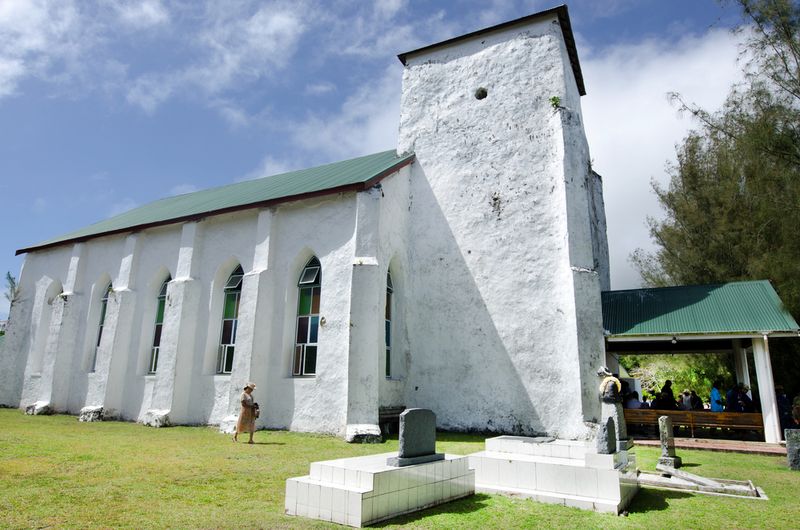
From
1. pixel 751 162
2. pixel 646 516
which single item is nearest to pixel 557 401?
pixel 646 516

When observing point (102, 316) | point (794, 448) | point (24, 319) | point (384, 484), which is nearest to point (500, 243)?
point (794, 448)

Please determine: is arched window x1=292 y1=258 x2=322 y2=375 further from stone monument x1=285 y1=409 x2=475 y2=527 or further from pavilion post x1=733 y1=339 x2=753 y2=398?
pavilion post x1=733 y1=339 x2=753 y2=398

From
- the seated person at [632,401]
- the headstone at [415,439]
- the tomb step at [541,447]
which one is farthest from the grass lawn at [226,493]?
the seated person at [632,401]

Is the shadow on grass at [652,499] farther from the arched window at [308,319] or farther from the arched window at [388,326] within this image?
the arched window at [308,319]

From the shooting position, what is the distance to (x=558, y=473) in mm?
6523

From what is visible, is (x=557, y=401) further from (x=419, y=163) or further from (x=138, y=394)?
(x=138, y=394)

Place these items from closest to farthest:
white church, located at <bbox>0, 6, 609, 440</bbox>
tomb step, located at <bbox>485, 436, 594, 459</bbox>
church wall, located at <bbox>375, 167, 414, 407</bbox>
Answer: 1. tomb step, located at <bbox>485, 436, 594, 459</bbox>
2. white church, located at <bbox>0, 6, 609, 440</bbox>
3. church wall, located at <bbox>375, 167, 414, 407</bbox>

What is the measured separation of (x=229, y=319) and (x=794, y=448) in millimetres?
14249

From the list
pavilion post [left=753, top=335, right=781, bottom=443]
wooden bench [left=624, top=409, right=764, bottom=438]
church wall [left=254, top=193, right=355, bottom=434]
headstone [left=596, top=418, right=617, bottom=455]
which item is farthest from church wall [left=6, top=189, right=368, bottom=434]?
pavilion post [left=753, top=335, right=781, bottom=443]

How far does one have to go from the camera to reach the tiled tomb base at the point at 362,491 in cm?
520

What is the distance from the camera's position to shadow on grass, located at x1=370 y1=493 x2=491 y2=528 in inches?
212

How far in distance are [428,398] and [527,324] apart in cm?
362

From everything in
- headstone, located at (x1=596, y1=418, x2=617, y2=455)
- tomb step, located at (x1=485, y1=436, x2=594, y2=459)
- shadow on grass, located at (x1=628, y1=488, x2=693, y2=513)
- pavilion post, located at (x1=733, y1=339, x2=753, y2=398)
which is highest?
pavilion post, located at (x1=733, y1=339, x2=753, y2=398)

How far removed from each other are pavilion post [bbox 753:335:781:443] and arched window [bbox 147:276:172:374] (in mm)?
17479
